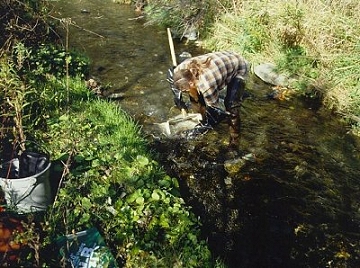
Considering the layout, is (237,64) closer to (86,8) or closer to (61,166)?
(61,166)

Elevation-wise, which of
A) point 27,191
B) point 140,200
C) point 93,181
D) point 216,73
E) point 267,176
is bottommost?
point 267,176

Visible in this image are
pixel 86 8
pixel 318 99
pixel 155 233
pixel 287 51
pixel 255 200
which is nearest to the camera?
pixel 155 233

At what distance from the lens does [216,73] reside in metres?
5.35

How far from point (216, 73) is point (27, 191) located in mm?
3001

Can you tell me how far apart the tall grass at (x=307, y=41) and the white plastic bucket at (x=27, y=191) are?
5.38 meters

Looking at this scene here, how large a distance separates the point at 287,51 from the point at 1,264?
7.37 metres

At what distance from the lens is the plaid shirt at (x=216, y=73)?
5273 millimetres

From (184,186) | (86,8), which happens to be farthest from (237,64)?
(86,8)

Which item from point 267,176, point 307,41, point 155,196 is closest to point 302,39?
point 307,41

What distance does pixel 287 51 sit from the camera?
846 centimetres

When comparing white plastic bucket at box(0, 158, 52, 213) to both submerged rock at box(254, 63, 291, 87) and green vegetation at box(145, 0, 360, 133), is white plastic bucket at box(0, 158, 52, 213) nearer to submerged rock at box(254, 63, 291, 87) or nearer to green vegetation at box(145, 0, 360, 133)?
green vegetation at box(145, 0, 360, 133)

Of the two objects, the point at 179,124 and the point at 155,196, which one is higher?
the point at 155,196

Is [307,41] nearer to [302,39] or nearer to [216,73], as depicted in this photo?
[302,39]

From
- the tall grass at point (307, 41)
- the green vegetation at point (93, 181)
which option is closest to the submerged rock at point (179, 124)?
the green vegetation at point (93, 181)
